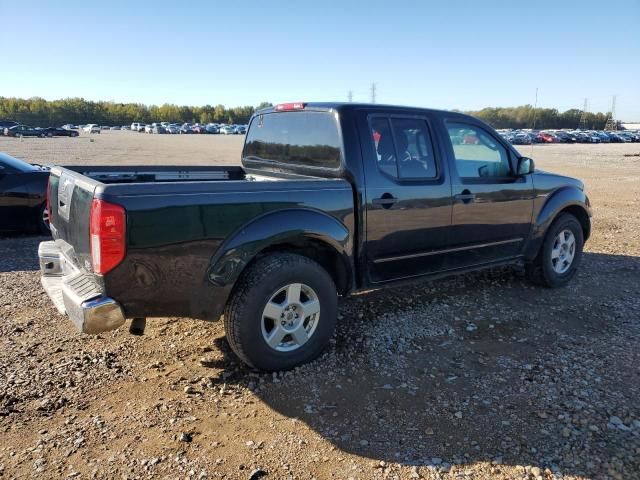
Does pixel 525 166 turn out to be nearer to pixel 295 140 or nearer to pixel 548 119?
pixel 295 140

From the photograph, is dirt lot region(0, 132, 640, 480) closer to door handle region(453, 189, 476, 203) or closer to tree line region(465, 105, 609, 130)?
door handle region(453, 189, 476, 203)

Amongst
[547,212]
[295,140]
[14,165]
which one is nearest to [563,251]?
[547,212]

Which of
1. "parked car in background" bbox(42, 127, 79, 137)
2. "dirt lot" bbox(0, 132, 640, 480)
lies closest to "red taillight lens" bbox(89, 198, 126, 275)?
"dirt lot" bbox(0, 132, 640, 480)

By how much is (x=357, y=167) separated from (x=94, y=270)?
2048 mm

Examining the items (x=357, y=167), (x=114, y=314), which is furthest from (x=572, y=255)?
(x=114, y=314)

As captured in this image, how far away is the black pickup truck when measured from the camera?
3025 millimetres

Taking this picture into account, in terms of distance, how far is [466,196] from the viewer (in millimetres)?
4617

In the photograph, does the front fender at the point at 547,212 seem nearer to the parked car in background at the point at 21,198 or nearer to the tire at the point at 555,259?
the tire at the point at 555,259

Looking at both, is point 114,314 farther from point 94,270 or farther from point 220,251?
point 220,251

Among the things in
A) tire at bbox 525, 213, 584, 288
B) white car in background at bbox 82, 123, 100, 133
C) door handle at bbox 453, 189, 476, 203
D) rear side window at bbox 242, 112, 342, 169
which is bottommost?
tire at bbox 525, 213, 584, 288

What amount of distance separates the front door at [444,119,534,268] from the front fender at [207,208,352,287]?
142 centimetres

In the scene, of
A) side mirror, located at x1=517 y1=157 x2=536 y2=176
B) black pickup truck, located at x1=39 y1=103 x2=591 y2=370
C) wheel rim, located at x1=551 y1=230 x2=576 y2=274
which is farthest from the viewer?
wheel rim, located at x1=551 y1=230 x2=576 y2=274

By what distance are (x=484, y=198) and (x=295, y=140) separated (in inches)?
73.9

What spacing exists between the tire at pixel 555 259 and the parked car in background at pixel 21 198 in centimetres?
650
